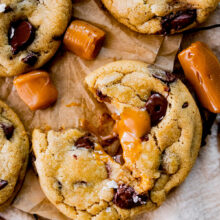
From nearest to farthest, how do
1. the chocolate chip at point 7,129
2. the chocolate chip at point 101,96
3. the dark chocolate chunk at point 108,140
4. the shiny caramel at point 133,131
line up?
the shiny caramel at point 133,131, the chocolate chip at point 101,96, the chocolate chip at point 7,129, the dark chocolate chunk at point 108,140

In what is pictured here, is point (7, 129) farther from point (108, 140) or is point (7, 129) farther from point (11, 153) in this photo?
point (108, 140)

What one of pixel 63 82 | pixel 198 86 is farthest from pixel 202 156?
pixel 63 82

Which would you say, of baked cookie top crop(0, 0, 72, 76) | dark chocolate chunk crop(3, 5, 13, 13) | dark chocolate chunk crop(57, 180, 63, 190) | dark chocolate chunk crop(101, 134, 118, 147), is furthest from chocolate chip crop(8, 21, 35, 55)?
dark chocolate chunk crop(57, 180, 63, 190)

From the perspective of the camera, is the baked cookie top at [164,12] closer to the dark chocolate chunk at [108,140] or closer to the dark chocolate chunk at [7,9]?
the dark chocolate chunk at [7,9]

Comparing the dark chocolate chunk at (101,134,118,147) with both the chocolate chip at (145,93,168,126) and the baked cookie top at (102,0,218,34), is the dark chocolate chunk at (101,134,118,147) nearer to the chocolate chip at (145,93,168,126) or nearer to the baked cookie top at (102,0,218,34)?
the chocolate chip at (145,93,168,126)

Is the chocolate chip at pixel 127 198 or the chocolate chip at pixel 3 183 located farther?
the chocolate chip at pixel 3 183

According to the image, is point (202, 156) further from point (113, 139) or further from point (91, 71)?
point (91, 71)

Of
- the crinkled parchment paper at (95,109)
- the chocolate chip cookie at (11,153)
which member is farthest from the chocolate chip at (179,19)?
the chocolate chip cookie at (11,153)
